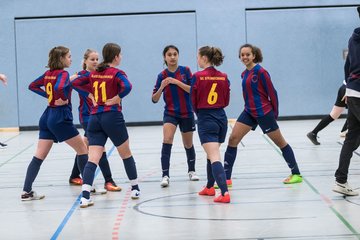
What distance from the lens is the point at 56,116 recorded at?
7977 mm

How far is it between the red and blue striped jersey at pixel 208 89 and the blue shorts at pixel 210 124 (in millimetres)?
65

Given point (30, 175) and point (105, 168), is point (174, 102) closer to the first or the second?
point (105, 168)

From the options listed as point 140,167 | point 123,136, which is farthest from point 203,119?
point 140,167

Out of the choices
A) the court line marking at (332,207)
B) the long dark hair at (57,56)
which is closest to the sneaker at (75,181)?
the long dark hair at (57,56)

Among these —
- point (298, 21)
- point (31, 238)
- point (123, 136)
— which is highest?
point (298, 21)

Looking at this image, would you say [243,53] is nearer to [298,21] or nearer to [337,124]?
[337,124]

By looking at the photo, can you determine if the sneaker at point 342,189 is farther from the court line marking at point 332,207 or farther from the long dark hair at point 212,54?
the long dark hair at point 212,54

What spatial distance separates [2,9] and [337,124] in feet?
26.4

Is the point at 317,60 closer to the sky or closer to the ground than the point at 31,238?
closer to the sky

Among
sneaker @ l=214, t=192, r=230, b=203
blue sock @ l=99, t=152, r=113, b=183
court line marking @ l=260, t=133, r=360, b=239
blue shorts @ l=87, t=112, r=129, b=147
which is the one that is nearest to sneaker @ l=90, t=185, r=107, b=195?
blue sock @ l=99, t=152, r=113, b=183

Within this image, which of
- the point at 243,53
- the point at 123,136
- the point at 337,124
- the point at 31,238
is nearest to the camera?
the point at 31,238

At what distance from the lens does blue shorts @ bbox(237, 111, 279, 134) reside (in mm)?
8195

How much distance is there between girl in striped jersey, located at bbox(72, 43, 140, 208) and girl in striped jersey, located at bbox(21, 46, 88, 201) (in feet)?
1.61

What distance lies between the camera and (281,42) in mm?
17547
